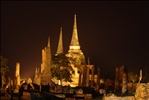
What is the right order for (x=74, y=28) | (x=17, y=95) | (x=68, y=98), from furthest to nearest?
(x=74, y=28), (x=17, y=95), (x=68, y=98)

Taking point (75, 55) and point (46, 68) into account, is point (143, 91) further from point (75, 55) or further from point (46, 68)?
point (75, 55)

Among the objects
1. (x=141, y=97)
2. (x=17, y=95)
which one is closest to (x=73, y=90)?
(x=17, y=95)

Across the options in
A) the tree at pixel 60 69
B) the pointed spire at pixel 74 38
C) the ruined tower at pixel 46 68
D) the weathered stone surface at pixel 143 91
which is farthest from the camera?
the pointed spire at pixel 74 38

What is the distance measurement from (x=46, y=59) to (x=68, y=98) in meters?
10.4

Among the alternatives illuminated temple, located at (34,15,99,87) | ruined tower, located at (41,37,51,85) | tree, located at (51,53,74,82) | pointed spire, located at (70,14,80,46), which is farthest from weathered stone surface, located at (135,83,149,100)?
pointed spire, located at (70,14,80,46)

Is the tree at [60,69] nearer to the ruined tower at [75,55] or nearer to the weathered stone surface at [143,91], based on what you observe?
the ruined tower at [75,55]

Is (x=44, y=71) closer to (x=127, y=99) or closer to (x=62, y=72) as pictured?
(x=62, y=72)

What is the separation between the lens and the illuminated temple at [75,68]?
31.0 m

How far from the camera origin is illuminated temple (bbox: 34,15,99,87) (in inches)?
1219

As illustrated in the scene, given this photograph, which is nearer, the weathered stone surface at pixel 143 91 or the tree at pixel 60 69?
the weathered stone surface at pixel 143 91

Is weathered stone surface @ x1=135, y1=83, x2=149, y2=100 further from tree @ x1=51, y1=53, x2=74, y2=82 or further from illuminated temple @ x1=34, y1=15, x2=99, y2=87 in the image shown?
tree @ x1=51, y1=53, x2=74, y2=82

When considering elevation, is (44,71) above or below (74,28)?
below

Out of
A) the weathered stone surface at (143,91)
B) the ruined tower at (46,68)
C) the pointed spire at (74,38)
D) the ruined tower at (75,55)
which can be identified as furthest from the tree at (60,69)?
the weathered stone surface at (143,91)

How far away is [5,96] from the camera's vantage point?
2408cm
